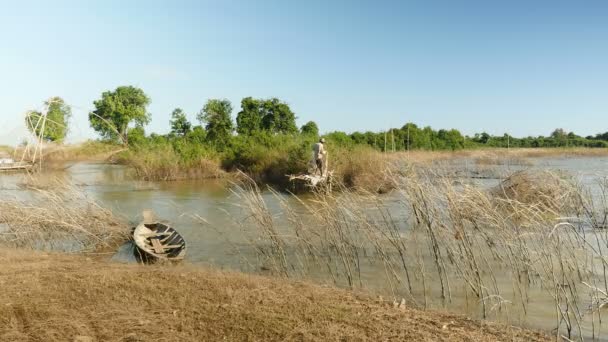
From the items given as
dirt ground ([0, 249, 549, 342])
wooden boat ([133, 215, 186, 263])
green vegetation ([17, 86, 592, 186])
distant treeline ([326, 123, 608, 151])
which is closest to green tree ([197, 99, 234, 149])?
green vegetation ([17, 86, 592, 186])

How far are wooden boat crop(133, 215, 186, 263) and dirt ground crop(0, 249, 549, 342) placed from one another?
9.31 ft

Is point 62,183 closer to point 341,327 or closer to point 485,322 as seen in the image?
point 341,327

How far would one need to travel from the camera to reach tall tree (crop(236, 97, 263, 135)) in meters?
50.0

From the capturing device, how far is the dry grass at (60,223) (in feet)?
37.9

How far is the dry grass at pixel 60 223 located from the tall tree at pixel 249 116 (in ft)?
123

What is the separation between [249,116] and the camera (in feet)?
166

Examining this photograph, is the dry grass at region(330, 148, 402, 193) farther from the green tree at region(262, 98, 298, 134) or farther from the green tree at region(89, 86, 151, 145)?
the green tree at region(89, 86, 151, 145)

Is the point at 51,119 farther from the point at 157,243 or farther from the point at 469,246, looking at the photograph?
the point at 469,246

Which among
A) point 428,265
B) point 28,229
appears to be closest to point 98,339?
point 428,265

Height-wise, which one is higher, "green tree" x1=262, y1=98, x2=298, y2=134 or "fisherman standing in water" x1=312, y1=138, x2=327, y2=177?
"green tree" x1=262, y1=98, x2=298, y2=134

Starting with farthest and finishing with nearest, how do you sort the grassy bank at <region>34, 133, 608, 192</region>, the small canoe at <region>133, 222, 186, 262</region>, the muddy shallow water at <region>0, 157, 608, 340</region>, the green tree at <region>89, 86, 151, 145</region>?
1. the green tree at <region>89, 86, 151, 145</region>
2. the grassy bank at <region>34, 133, 608, 192</region>
3. the small canoe at <region>133, 222, 186, 262</region>
4. the muddy shallow water at <region>0, 157, 608, 340</region>

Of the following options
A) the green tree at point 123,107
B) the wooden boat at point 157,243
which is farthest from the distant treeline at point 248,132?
the wooden boat at point 157,243

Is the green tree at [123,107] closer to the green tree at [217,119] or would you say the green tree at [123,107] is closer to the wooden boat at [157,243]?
the green tree at [217,119]

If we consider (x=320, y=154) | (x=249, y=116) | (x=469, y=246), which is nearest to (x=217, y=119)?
(x=249, y=116)
